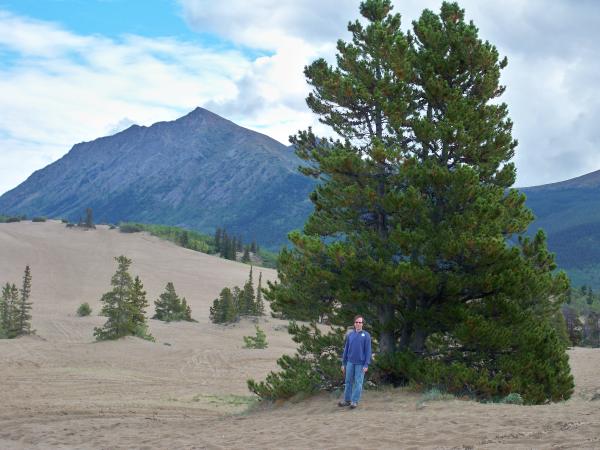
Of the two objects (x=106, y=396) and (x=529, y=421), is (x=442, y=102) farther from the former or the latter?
(x=106, y=396)

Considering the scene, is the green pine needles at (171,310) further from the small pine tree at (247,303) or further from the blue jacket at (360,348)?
the blue jacket at (360,348)

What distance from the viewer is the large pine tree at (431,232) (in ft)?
43.8

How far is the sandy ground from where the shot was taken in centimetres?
916

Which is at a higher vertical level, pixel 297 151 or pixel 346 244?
pixel 297 151

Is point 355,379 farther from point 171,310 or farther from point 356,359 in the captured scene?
point 171,310

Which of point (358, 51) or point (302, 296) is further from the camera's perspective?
point (358, 51)

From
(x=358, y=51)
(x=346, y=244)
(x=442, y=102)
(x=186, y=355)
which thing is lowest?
(x=186, y=355)

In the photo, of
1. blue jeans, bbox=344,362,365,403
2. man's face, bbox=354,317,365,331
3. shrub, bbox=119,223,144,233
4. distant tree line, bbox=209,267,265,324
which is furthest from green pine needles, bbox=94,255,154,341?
shrub, bbox=119,223,144,233

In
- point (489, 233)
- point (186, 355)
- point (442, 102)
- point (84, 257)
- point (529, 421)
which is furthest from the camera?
point (84, 257)

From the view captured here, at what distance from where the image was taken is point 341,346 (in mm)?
15758

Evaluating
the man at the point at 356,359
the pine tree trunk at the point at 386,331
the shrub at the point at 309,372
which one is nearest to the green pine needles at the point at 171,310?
the shrub at the point at 309,372

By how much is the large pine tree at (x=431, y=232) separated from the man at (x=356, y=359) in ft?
5.27

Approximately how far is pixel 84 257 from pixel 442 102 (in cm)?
9955

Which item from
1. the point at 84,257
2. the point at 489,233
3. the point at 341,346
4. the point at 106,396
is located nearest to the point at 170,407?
the point at 106,396
